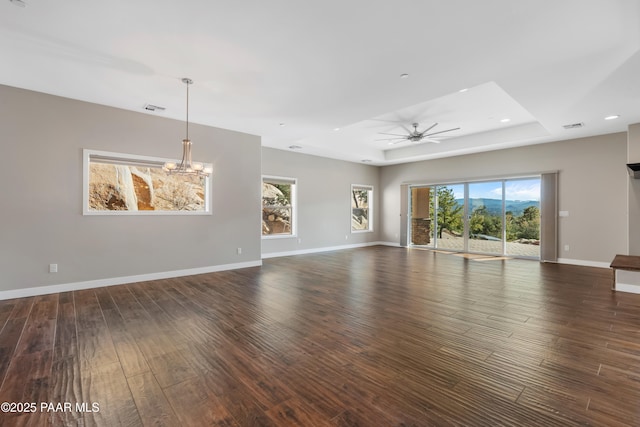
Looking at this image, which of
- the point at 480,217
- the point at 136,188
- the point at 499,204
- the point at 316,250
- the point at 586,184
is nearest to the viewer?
the point at 136,188

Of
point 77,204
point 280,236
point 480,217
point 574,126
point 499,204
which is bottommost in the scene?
point 280,236

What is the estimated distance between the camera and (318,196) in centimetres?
884

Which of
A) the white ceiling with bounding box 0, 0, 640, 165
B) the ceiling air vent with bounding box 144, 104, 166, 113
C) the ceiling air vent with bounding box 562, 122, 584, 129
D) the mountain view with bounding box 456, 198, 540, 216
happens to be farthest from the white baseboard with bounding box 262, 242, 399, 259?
the ceiling air vent with bounding box 562, 122, 584, 129

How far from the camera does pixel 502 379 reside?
2.09 m

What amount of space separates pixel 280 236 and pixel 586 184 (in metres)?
7.40

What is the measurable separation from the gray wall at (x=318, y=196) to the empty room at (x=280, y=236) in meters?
0.27

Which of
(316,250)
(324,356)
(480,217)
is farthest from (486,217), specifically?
(324,356)

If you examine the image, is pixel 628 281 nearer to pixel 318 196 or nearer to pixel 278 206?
pixel 318 196

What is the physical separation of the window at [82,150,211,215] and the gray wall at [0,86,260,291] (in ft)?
0.37

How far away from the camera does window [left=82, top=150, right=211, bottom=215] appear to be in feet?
15.5

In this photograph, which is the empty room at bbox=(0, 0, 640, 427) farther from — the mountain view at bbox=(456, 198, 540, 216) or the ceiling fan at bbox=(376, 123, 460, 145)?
the ceiling fan at bbox=(376, 123, 460, 145)

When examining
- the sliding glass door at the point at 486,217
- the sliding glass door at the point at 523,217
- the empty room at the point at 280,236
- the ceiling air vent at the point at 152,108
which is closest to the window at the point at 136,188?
the empty room at the point at 280,236

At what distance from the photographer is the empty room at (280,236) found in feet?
6.56

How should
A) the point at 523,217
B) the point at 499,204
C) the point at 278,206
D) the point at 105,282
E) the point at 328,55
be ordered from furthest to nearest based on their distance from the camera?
the point at 278,206
the point at 499,204
the point at 523,217
the point at 105,282
the point at 328,55
